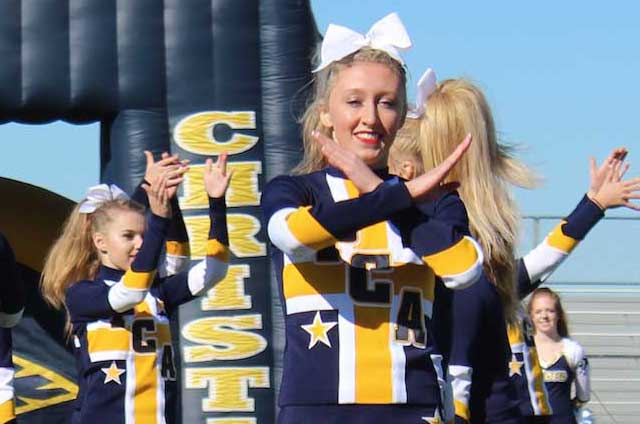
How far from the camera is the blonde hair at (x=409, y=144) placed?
4.18 meters

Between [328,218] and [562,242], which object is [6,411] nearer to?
[562,242]

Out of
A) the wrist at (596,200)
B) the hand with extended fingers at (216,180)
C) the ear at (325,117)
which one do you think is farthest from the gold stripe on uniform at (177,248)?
the ear at (325,117)

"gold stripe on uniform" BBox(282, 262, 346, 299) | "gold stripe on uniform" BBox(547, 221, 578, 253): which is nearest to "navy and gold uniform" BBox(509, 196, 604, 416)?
"gold stripe on uniform" BBox(547, 221, 578, 253)

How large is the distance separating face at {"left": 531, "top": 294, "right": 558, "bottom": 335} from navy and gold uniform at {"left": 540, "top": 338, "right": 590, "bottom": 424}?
0.34 ft

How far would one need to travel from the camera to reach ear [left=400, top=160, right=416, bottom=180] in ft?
12.9

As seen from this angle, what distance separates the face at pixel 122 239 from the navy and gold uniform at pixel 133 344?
4 cm

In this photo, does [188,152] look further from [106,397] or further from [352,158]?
[352,158]

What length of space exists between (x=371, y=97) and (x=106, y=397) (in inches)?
105

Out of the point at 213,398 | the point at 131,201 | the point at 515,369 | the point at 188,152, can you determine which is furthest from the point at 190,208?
the point at 515,369

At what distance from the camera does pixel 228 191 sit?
809 centimetres

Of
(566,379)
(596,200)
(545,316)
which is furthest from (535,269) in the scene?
(545,316)

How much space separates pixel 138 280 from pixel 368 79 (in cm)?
205

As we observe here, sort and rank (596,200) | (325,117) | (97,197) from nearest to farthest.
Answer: (325,117) < (596,200) < (97,197)

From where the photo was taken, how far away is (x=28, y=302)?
29.9 ft
